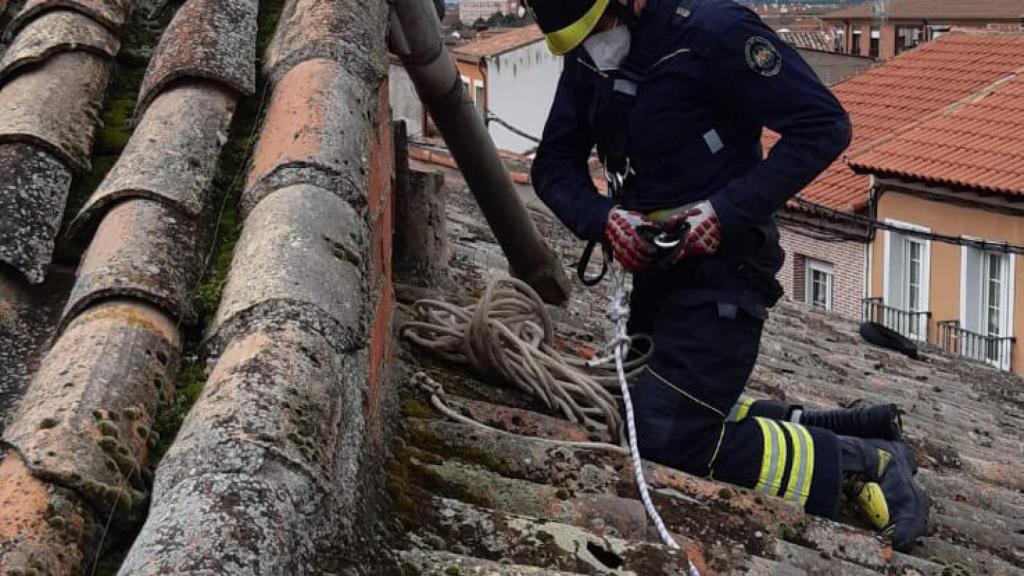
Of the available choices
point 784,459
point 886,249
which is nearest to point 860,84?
point 886,249

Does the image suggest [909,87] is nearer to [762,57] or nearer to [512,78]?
[512,78]

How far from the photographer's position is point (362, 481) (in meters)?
2.34

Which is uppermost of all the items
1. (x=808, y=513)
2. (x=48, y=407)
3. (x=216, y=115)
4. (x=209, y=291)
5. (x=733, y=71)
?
(x=733, y=71)

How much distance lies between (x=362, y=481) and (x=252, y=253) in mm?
450

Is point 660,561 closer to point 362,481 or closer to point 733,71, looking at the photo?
point 362,481

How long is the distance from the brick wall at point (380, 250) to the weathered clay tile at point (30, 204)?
0.64 m

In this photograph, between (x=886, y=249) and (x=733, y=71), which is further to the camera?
(x=886, y=249)

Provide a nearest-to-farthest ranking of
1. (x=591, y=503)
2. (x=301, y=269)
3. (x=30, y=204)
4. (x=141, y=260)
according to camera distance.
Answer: (x=301, y=269) < (x=141, y=260) < (x=30, y=204) < (x=591, y=503)

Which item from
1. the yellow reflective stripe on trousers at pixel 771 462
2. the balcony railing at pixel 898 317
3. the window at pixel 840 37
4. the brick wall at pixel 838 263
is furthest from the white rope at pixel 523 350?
the window at pixel 840 37

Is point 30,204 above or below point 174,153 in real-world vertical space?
below

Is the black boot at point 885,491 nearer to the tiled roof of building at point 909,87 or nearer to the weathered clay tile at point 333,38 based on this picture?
the weathered clay tile at point 333,38

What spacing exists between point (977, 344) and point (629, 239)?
15.5 meters

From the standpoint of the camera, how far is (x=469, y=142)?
4.61 m

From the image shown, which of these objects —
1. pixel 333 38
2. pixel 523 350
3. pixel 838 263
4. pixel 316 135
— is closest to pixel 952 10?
pixel 838 263
